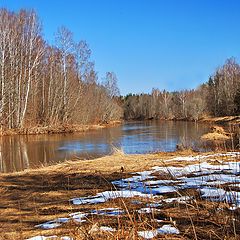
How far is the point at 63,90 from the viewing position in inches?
1432

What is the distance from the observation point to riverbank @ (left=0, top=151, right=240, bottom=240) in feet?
9.50

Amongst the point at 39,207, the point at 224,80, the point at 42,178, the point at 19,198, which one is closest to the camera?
the point at 39,207

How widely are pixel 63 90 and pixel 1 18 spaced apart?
1056cm

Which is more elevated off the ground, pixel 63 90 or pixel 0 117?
pixel 63 90

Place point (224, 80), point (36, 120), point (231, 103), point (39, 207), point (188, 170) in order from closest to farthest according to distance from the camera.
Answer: point (39, 207) → point (188, 170) → point (36, 120) → point (231, 103) → point (224, 80)

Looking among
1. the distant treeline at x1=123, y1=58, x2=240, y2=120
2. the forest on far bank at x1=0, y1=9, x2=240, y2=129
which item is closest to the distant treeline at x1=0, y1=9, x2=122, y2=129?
the forest on far bank at x1=0, y1=9, x2=240, y2=129

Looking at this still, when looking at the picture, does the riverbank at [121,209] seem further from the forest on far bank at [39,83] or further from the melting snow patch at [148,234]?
the forest on far bank at [39,83]

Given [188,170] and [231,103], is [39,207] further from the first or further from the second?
[231,103]

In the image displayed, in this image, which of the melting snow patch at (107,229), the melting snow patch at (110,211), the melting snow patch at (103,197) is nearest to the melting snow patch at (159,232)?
the melting snow patch at (107,229)

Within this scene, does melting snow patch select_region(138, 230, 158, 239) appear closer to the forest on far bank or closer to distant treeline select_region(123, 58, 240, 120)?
the forest on far bank

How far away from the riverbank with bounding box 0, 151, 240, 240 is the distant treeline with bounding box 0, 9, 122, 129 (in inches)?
913

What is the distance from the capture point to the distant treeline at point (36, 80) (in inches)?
1145

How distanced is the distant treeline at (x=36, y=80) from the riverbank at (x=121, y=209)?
2318 centimetres

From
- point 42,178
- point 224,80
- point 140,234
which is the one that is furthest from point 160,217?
point 224,80
